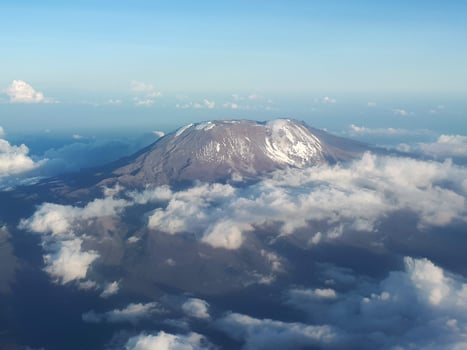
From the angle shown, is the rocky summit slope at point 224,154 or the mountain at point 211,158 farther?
the rocky summit slope at point 224,154

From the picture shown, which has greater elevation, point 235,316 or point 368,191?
point 368,191

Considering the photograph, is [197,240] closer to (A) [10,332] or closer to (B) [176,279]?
(B) [176,279]

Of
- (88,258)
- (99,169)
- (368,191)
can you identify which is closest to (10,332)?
(88,258)

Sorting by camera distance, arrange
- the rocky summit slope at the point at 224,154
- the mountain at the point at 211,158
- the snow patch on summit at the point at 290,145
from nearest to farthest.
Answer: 1. the mountain at the point at 211,158
2. the rocky summit slope at the point at 224,154
3. the snow patch on summit at the point at 290,145

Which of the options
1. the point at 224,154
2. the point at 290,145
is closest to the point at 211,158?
the point at 224,154

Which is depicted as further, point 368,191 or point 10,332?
point 368,191

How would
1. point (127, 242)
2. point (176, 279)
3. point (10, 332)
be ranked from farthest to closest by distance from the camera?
point (127, 242) → point (176, 279) → point (10, 332)

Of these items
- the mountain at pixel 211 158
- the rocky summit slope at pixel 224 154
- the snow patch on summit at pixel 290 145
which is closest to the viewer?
the mountain at pixel 211 158

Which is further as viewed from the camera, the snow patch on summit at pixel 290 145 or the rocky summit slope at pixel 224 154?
the snow patch on summit at pixel 290 145

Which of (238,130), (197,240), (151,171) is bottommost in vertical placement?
(197,240)
